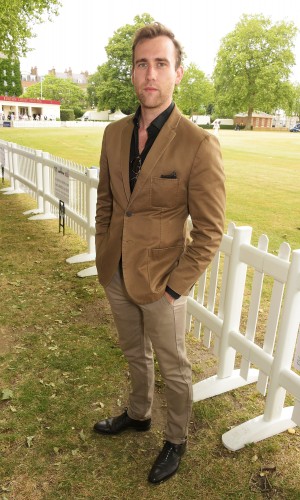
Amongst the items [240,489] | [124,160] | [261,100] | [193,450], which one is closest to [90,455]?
[193,450]

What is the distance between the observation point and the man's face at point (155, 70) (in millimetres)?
2160

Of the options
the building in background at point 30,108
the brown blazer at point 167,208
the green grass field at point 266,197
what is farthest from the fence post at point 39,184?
the building in background at point 30,108

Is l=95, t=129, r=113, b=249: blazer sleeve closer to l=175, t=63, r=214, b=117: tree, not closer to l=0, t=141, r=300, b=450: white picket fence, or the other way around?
l=0, t=141, r=300, b=450: white picket fence

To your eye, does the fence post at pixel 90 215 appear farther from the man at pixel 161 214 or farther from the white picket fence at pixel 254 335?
the man at pixel 161 214

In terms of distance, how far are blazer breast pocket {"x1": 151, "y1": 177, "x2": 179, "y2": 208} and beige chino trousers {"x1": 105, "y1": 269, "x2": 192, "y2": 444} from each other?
0.55 meters

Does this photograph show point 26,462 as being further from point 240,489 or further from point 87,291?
point 87,291

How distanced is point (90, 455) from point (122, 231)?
5.40 feet

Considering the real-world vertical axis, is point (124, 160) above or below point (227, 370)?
above

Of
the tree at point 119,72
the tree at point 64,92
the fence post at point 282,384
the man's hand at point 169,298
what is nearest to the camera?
the man's hand at point 169,298

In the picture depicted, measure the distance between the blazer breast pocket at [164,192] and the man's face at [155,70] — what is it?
0.41m

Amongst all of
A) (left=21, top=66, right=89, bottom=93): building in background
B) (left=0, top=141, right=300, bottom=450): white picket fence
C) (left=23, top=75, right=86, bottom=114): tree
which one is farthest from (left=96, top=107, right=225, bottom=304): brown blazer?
(left=21, top=66, right=89, bottom=93): building in background

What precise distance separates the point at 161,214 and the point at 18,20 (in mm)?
21328

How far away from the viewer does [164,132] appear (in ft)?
7.27

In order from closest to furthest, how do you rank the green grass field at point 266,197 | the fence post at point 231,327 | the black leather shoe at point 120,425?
the black leather shoe at point 120,425 < the fence post at point 231,327 < the green grass field at point 266,197
